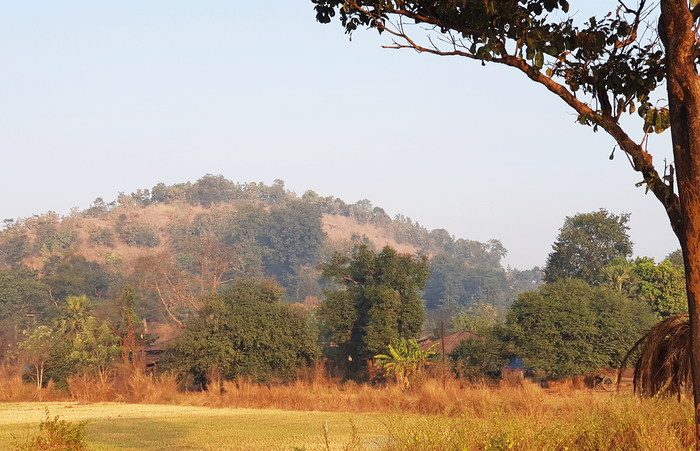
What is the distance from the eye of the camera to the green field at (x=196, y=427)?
57.7ft

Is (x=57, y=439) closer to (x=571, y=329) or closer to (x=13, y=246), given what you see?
(x=571, y=329)

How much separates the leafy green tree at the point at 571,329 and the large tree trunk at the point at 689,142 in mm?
27953

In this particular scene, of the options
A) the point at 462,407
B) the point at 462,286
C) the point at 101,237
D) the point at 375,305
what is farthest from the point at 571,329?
the point at 101,237

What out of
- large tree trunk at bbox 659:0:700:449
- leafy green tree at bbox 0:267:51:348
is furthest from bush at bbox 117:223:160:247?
large tree trunk at bbox 659:0:700:449

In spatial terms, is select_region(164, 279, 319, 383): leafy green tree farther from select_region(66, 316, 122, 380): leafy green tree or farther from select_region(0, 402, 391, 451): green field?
select_region(0, 402, 391, 451): green field

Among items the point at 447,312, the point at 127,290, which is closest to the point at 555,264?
the point at 447,312

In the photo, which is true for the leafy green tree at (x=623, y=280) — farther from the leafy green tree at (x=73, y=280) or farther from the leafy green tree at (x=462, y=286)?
the leafy green tree at (x=462, y=286)

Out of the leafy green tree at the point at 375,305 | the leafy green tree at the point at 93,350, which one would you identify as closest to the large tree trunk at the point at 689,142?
the leafy green tree at the point at 375,305

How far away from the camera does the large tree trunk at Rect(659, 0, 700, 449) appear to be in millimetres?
7773

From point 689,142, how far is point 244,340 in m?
30.7

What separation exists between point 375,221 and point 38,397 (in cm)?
14908

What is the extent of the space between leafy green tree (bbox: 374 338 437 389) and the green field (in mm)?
9786

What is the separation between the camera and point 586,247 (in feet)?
215

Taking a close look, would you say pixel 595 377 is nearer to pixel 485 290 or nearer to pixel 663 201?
pixel 663 201
